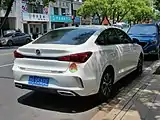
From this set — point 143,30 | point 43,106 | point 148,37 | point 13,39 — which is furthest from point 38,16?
point 43,106

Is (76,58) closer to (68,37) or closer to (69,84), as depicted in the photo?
(69,84)

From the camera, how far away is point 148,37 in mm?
12867

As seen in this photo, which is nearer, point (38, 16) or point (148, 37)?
point (148, 37)

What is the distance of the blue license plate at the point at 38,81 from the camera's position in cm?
563

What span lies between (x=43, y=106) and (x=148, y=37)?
26.4ft

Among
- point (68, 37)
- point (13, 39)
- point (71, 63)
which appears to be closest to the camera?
point (71, 63)

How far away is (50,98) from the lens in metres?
6.40

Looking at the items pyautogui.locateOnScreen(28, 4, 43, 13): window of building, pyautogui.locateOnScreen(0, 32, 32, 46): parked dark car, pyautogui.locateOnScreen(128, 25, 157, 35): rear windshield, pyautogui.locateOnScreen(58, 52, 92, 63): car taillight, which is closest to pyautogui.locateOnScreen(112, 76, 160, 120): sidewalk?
pyautogui.locateOnScreen(58, 52, 92, 63): car taillight

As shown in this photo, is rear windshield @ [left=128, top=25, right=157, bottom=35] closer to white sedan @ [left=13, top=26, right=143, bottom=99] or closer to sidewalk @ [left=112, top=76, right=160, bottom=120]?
sidewalk @ [left=112, top=76, right=160, bottom=120]

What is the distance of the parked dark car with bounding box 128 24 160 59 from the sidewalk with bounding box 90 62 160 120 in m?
5.09

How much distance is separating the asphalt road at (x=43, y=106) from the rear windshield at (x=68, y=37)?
3.93 feet

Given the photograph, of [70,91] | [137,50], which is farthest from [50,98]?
[137,50]

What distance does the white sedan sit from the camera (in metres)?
5.47

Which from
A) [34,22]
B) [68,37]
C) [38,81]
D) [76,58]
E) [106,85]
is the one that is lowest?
[34,22]
